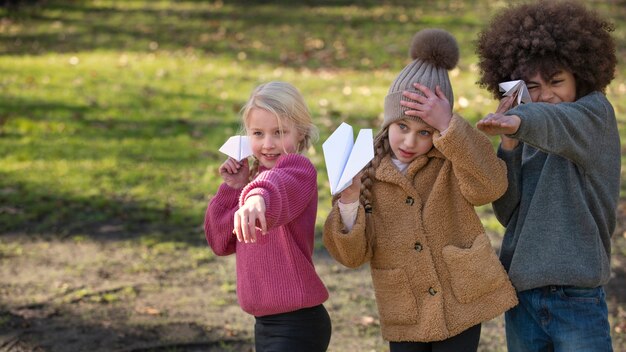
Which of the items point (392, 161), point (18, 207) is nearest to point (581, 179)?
point (392, 161)

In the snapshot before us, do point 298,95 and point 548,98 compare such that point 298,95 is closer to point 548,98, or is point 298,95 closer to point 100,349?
point 548,98

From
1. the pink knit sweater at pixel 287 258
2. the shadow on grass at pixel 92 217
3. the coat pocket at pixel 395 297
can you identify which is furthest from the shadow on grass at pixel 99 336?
the coat pocket at pixel 395 297

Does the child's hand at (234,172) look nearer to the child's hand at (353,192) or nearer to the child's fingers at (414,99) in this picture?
the child's hand at (353,192)

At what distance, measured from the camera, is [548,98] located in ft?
9.83

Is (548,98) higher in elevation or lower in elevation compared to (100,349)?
higher

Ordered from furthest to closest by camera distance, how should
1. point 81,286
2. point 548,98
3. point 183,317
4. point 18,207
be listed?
point 18,207 → point 81,286 → point 183,317 → point 548,98

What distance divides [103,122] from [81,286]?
389 centimetres

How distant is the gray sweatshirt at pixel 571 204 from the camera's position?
2924mm

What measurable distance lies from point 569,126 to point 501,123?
0.33 metres

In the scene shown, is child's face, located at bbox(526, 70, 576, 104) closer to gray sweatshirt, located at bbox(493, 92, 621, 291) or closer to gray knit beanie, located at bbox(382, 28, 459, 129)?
gray sweatshirt, located at bbox(493, 92, 621, 291)

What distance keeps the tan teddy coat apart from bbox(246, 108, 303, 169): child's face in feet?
0.99

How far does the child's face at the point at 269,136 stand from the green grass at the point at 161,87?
303 centimetres

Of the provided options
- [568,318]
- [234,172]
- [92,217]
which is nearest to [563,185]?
[568,318]

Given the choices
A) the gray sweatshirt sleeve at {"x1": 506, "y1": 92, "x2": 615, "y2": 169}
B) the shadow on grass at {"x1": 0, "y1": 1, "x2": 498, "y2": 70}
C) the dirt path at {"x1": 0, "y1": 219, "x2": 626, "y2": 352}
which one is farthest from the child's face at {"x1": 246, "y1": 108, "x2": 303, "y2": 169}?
the shadow on grass at {"x1": 0, "y1": 1, "x2": 498, "y2": 70}
